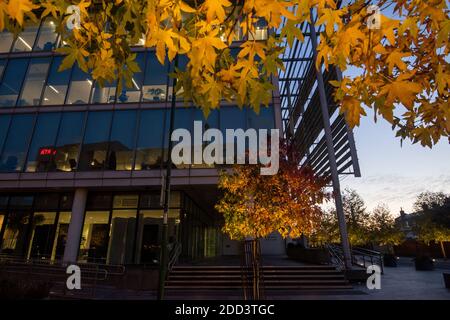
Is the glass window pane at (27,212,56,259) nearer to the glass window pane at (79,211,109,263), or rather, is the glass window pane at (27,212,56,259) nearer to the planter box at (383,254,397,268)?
the glass window pane at (79,211,109,263)

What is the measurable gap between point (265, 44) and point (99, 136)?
18902 millimetres

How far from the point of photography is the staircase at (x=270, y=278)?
42.7 feet

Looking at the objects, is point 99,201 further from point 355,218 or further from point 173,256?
point 355,218

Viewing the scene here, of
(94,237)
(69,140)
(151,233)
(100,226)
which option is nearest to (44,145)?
(69,140)

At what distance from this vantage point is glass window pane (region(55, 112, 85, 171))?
1922 centimetres

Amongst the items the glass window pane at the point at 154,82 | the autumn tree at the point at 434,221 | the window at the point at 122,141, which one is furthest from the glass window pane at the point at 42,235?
the autumn tree at the point at 434,221

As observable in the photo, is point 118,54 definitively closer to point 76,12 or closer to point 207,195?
point 76,12

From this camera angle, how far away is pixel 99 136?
19688 millimetres

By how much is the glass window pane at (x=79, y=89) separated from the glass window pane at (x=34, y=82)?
2.40 meters

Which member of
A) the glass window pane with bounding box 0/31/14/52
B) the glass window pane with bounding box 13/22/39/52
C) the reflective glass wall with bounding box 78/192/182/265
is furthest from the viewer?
the glass window pane with bounding box 0/31/14/52

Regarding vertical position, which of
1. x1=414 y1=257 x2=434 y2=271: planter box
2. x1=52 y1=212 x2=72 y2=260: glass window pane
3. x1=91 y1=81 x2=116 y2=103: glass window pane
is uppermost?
x1=91 y1=81 x2=116 y2=103: glass window pane

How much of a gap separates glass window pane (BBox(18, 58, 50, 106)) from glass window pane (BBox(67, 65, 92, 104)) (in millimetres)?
2405

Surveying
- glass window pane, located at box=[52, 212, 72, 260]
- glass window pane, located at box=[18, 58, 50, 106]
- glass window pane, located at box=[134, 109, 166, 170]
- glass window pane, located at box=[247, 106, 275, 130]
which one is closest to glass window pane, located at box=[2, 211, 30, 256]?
glass window pane, located at box=[52, 212, 72, 260]

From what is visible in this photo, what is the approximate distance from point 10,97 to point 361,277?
26362 mm
